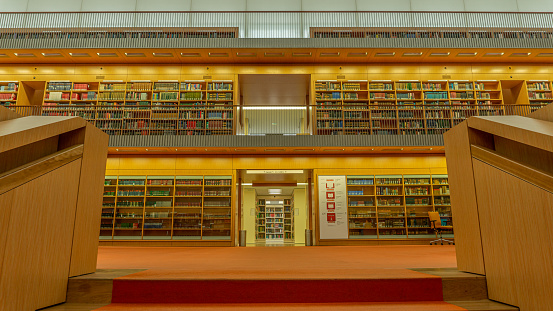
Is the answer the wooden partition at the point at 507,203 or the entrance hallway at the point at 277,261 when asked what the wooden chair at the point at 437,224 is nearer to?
the entrance hallway at the point at 277,261

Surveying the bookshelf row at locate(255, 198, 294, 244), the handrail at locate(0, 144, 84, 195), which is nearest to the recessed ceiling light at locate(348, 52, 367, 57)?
the bookshelf row at locate(255, 198, 294, 244)

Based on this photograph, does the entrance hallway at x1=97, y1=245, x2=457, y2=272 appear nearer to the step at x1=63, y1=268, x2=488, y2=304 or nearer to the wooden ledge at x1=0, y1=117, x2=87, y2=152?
the step at x1=63, y1=268, x2=488, y2=304

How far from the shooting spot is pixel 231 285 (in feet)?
6.25

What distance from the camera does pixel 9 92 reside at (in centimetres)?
991

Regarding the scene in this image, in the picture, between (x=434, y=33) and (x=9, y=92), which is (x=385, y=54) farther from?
(x=9, y=92)

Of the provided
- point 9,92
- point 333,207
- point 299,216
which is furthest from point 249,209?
point 9,92

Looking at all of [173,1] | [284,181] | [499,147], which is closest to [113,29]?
[173,1]

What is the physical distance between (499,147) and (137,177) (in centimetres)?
934

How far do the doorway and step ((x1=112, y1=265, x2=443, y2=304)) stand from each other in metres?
7.74

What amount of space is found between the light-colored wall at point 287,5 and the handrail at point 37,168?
1106 cm

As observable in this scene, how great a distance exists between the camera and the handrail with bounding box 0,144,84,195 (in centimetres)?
142

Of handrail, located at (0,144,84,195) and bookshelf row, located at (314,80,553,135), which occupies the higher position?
bookshelf row, located at (314,80,553,135)

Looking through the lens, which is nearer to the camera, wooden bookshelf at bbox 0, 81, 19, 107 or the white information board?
the white information board

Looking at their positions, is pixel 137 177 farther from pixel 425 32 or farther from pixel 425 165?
pixel 425 32
